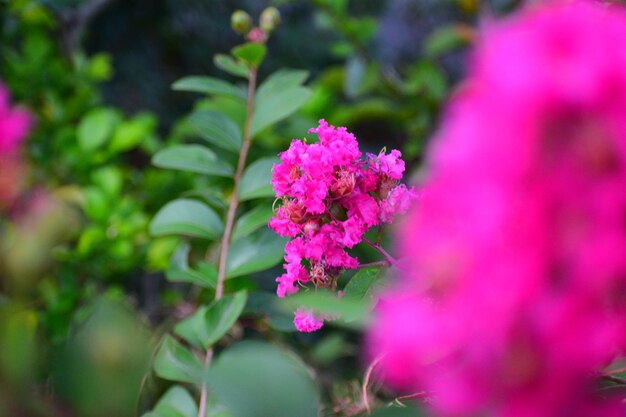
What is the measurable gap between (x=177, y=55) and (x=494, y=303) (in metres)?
1.39

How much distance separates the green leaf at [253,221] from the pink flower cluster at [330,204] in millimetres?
126

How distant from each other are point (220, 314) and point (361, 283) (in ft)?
0.38

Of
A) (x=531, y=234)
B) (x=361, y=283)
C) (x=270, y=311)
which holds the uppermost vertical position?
(x=531, y=234)

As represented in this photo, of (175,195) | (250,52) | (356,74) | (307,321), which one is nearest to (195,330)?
(307,321)

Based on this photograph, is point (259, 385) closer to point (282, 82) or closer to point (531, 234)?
point (531, 234)

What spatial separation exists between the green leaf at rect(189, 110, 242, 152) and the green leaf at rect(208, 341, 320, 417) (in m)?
0.39

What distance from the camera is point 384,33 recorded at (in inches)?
62.3

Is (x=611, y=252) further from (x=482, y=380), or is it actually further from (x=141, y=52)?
(x=141, y=52)

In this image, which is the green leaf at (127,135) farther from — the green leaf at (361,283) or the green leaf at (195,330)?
the green leaf at (361,283)

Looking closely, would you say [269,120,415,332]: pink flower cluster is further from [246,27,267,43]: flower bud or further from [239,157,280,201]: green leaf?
[246,27,267,43]: flower bud

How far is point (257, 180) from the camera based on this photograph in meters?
0.63

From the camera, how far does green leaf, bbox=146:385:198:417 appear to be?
0.48 m

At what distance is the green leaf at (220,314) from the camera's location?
49 centimetres

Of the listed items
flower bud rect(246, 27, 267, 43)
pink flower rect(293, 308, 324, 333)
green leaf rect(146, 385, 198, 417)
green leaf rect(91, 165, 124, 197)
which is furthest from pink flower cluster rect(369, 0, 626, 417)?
green leaf rect(91, 165, 124, 197)
